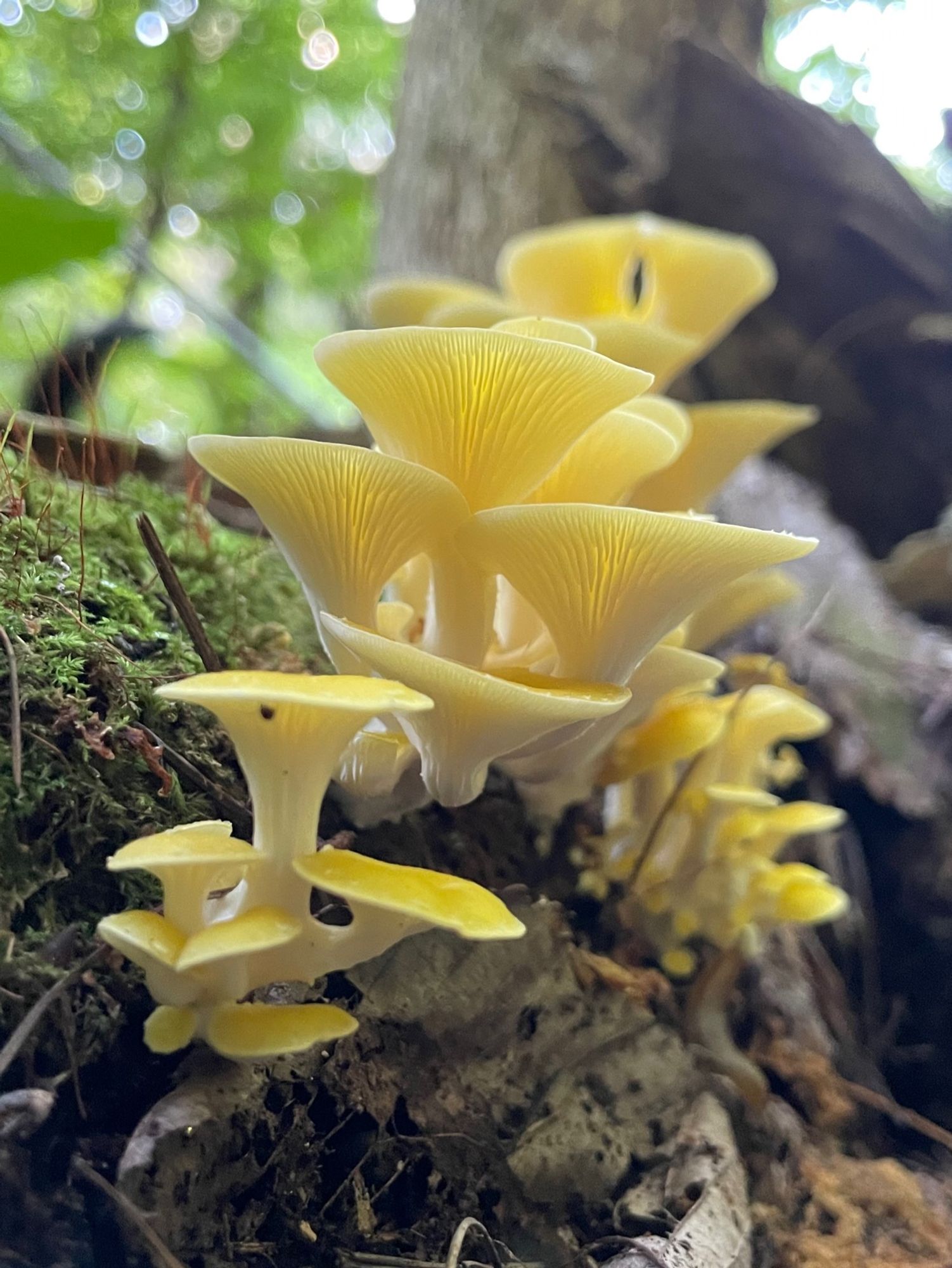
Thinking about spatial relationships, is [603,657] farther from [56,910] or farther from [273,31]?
[273,31]

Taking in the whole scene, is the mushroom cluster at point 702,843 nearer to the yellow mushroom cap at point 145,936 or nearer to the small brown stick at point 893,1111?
the small brown stick at point 893,1111

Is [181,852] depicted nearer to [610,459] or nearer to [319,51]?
[610,459]

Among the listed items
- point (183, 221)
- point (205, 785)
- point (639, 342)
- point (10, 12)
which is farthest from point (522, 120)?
point (183, 221)

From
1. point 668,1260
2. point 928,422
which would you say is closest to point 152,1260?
point 668,1260

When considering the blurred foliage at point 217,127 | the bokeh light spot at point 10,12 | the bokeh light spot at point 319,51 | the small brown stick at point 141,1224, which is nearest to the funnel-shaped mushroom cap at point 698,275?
the small brown stick at point 141,1224

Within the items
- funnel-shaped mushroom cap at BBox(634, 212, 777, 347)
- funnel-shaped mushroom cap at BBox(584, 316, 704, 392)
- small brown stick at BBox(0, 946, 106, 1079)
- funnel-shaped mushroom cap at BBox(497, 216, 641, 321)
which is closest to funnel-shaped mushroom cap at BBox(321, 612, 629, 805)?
small brown stick at BBox(0, 946, 106, 1079)
